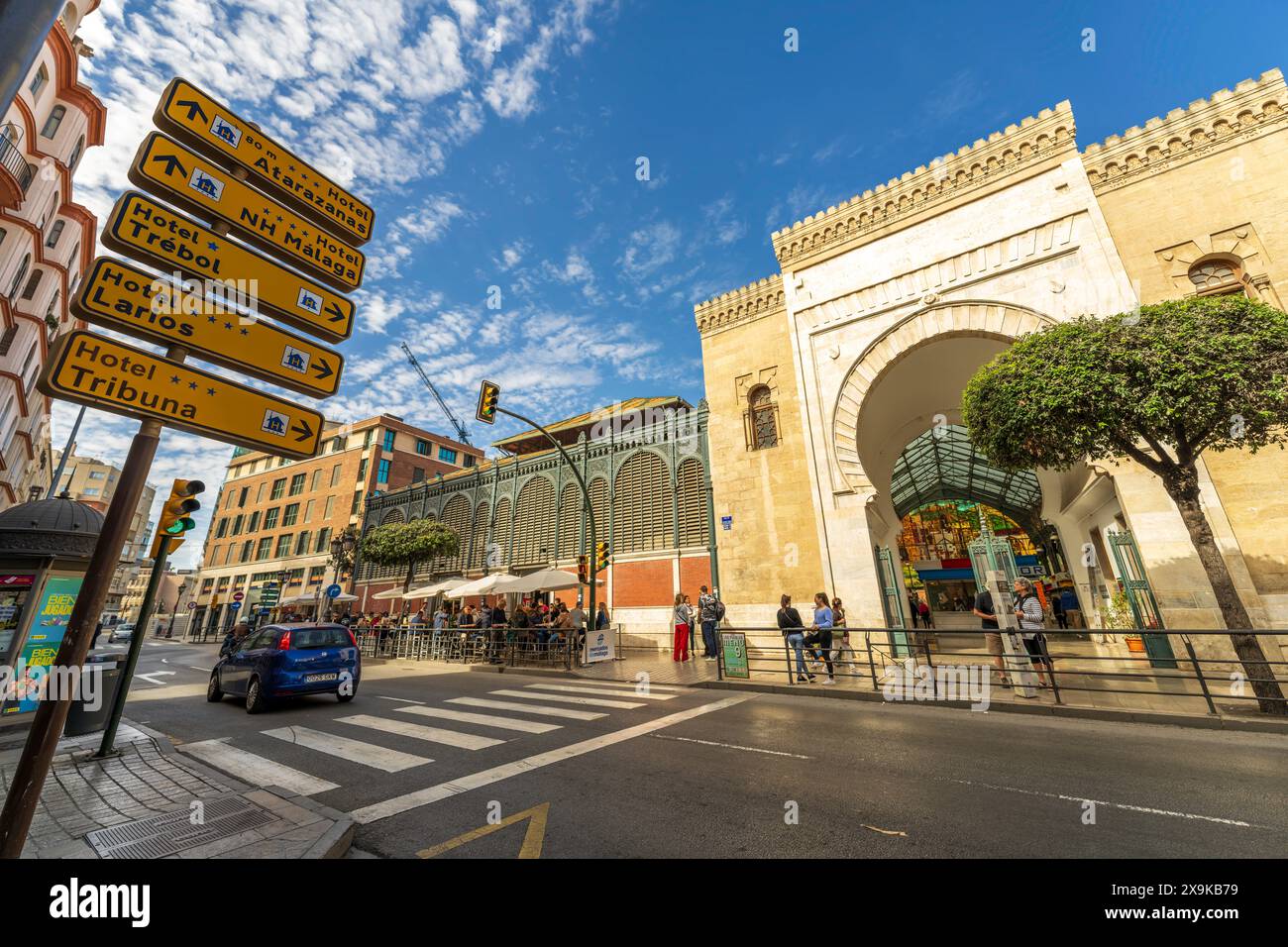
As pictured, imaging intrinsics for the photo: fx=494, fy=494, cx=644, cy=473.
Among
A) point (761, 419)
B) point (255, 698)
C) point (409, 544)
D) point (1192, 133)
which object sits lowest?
point (255, 698)

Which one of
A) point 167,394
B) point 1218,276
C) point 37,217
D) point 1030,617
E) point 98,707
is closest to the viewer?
point 167,394

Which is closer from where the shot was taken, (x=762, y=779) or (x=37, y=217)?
(x=762, y=779)

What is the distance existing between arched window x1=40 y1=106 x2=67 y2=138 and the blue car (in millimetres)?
26822

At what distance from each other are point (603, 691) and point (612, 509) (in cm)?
1153

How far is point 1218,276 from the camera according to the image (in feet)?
36.1

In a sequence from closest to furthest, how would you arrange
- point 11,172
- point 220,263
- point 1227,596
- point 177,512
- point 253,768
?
point 220,263
point 253,768
point 177,512
point 1227,596
point 11,172

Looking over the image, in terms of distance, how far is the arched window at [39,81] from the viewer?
62.4 feet

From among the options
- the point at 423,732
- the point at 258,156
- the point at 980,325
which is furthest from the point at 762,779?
the point at 980,325

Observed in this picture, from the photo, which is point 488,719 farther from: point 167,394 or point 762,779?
point 167,394

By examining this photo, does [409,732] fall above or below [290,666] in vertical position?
below

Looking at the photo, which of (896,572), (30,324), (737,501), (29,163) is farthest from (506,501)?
(29,163)

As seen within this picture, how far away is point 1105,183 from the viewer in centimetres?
1249
